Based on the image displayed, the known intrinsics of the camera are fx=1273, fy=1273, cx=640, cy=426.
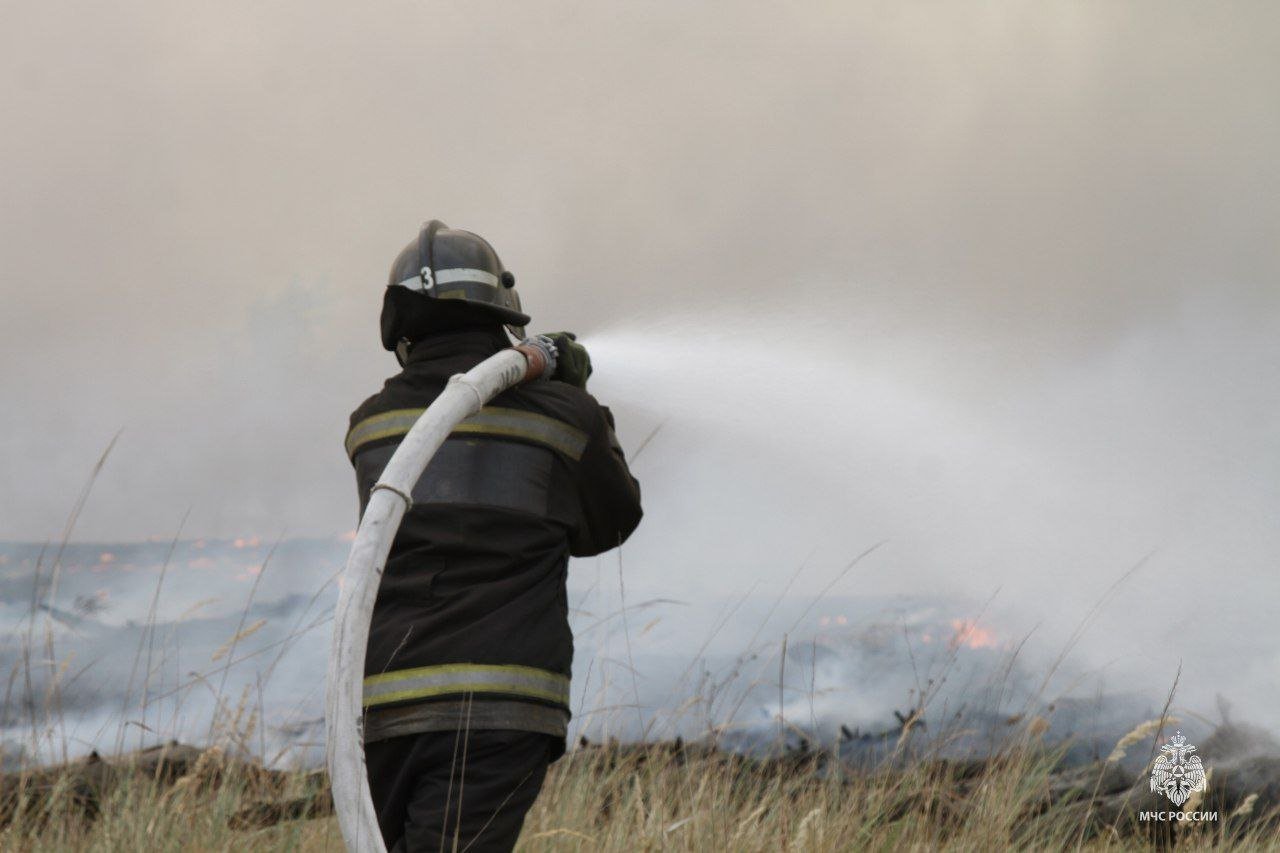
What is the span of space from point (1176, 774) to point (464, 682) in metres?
4.48

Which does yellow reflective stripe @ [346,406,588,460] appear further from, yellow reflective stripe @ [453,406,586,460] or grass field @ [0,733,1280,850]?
grass field @ [0,733,1280,850]

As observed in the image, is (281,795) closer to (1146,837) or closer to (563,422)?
(563,422)

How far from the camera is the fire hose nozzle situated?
4129 millimetres

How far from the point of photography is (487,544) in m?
3.84

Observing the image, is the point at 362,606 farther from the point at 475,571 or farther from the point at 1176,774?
the point at 1176,774

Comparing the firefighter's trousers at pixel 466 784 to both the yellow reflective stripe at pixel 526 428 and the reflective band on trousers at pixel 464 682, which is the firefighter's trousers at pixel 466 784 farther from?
the yellow reflective stripe at pixel 526 428

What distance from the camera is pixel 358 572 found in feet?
12.3

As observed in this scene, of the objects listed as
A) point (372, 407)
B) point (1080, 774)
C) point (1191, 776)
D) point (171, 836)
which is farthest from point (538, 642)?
point (1191, 776)

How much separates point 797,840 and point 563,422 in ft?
5.95

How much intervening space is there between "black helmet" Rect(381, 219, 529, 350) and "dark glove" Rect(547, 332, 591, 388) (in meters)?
0.16

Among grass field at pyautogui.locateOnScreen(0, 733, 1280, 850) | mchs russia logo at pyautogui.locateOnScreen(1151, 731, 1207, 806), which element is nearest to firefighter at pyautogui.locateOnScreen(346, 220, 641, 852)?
grass field at pyautogui.locateOnScreen(0, 733, 1280, 850)

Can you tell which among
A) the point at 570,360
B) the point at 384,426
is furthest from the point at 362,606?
the point at 570,360

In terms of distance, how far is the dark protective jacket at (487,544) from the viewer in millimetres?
3746

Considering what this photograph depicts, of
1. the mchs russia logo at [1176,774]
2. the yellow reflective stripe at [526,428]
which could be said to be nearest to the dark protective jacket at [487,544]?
the yellow reflective stripe at [526,428]
